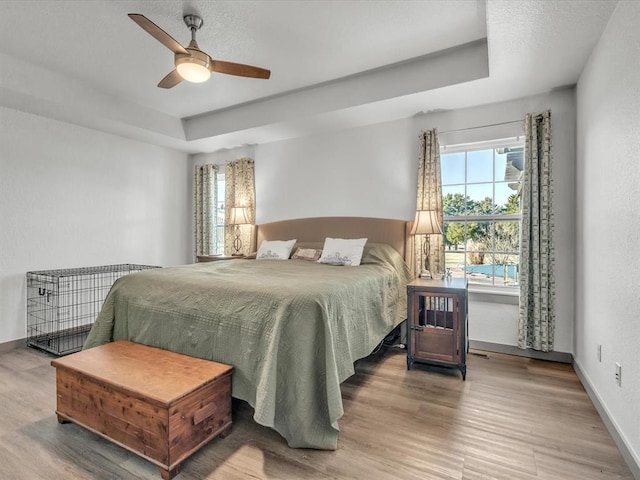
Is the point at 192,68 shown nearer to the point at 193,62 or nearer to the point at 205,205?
the point at 193,62

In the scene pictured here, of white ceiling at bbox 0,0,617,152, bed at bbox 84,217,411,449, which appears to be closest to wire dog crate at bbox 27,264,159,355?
bed at bbox 84,217,411,449

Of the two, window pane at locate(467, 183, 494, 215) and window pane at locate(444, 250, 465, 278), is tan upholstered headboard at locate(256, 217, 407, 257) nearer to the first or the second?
window pane at locate(444, 250, 465, 278)

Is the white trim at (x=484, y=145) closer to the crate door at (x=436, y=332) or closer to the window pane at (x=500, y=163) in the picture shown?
the window pane at (x=500, y=163)

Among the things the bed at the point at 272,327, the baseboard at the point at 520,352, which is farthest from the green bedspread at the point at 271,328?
the baseboard at the point at 520,352

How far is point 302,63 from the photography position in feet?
10.3

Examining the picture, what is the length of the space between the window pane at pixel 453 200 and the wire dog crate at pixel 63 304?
400 cm

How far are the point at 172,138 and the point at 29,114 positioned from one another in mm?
1478

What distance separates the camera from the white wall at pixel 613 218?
5.51ft

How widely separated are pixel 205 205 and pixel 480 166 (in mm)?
3917

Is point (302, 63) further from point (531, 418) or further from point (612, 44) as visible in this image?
point (531, 418)

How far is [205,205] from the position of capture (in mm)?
5242

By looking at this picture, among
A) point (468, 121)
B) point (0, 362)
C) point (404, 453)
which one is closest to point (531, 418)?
point (404, 453)

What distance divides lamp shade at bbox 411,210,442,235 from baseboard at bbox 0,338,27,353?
4258 millimetres

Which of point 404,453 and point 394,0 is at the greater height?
point 394,0
